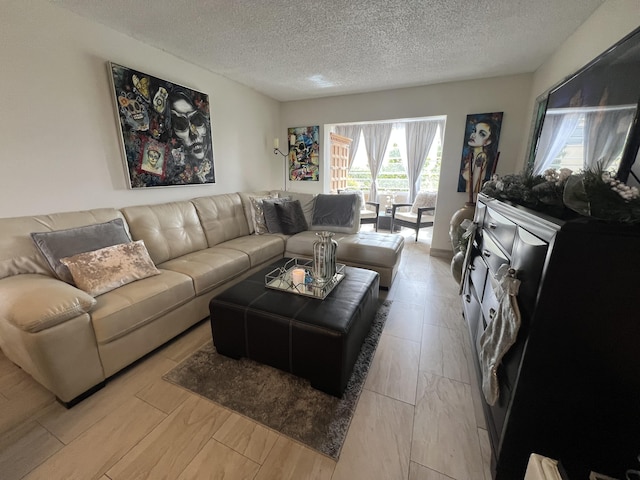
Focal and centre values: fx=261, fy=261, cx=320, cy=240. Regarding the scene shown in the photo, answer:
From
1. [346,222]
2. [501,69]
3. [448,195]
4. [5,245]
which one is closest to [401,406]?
[346,222]

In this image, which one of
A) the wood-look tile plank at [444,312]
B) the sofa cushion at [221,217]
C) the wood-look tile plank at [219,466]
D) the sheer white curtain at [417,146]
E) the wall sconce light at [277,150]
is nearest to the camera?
the wood-look tile plank at [219,466]

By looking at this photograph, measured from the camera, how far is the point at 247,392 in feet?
4.78

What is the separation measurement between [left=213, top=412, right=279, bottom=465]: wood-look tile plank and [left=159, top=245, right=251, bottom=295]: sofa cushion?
1.00m

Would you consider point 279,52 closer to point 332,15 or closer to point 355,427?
point 332,15

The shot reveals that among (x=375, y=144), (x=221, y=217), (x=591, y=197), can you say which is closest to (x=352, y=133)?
(x=375, y=144)

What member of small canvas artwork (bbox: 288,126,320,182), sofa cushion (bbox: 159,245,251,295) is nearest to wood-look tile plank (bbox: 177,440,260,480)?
sofa cushion (bbox: 159,245,251,295)

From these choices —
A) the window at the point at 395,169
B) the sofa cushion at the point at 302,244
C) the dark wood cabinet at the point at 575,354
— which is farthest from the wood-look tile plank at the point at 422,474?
the window at the point at 395,169

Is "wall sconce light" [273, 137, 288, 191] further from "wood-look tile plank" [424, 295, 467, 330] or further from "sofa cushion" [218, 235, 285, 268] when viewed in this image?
"wood-look tile plank" [424, 295, 467, 330]

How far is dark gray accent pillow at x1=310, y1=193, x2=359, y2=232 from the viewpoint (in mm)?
3205

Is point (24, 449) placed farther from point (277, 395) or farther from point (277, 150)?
point (277, 150)

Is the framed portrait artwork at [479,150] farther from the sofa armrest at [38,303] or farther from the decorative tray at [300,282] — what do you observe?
the sofa armrest at [38,303]

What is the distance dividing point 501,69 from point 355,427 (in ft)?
12.2

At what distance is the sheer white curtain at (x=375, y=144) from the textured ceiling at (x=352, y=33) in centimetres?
301

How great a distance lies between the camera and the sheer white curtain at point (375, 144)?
6078mm
